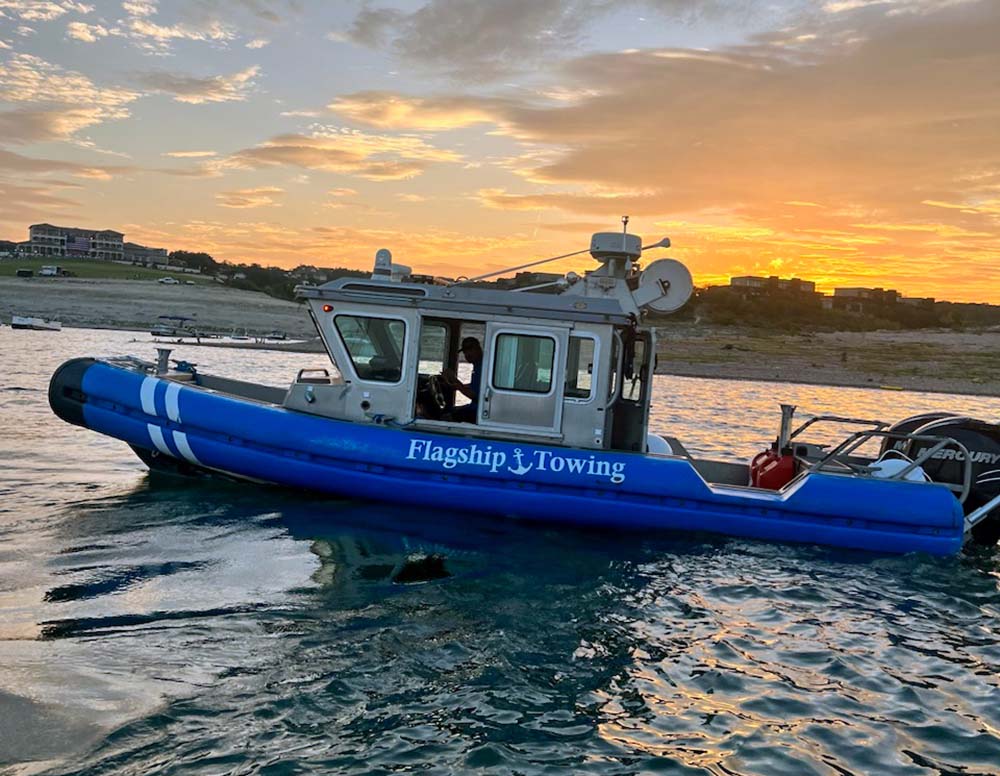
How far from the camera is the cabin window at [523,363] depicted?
9305 mm

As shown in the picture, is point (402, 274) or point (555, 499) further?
point (402, 274)

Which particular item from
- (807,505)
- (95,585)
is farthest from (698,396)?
(95,585)

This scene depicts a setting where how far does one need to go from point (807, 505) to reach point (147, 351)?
34985 mm

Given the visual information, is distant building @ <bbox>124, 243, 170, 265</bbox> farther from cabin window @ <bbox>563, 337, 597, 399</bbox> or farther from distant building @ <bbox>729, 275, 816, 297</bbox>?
cabin window @ <bbox>563, 337, 597, 399</bbox>

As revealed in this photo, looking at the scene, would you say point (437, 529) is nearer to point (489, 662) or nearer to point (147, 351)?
point (489, 662)

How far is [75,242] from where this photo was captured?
166 meters

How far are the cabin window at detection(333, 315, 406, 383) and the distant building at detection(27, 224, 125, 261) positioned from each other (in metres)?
172

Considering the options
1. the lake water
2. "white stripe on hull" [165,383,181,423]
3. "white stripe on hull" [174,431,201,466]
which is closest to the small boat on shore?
the lake water

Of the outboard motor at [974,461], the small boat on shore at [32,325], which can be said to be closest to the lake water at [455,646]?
the outboard motor at [974,461]

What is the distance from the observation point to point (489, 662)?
18.6 feet

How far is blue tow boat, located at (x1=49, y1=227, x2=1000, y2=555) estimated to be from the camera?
29.4 feet

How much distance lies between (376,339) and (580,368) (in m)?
2.32

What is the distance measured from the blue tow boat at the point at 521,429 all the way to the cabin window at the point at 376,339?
Answer: 2cm

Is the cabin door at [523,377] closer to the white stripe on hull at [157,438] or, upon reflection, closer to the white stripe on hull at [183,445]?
the white stripe on hull at [183,445]
